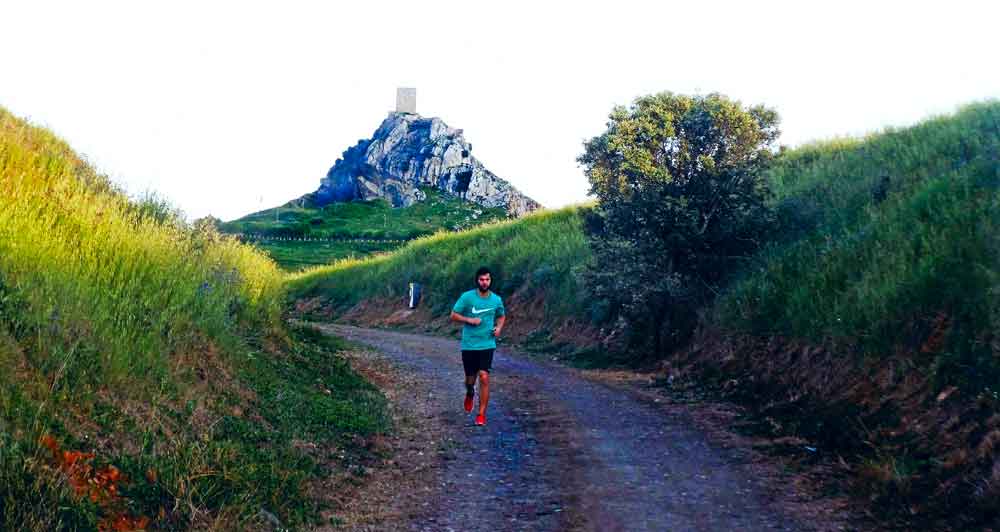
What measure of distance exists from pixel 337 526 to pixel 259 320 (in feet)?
27.8

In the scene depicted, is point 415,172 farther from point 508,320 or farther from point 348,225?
point 508,320

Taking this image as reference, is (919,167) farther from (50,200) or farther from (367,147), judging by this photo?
(367,147)

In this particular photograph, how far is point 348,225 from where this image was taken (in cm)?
10806

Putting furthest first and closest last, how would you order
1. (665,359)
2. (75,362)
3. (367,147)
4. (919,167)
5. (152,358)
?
(367,147), (665,359), (919,167), (152,358), (75,362)

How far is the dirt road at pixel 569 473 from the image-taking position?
739cm

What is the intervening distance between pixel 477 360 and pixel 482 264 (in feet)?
89.0

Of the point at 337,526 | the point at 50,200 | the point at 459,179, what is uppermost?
the point at 459,179

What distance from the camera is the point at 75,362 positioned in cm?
721

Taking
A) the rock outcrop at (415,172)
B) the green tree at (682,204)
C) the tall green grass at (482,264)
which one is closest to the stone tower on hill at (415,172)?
the rock outcrop at (415,172)

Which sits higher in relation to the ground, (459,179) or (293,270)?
(459,179)

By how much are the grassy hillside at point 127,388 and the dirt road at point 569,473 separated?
1.17 meters

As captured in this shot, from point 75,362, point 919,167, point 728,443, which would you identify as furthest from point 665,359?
point 75,362

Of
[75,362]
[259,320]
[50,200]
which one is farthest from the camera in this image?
[259,320]

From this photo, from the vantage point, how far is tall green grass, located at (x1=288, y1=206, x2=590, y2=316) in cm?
3095
